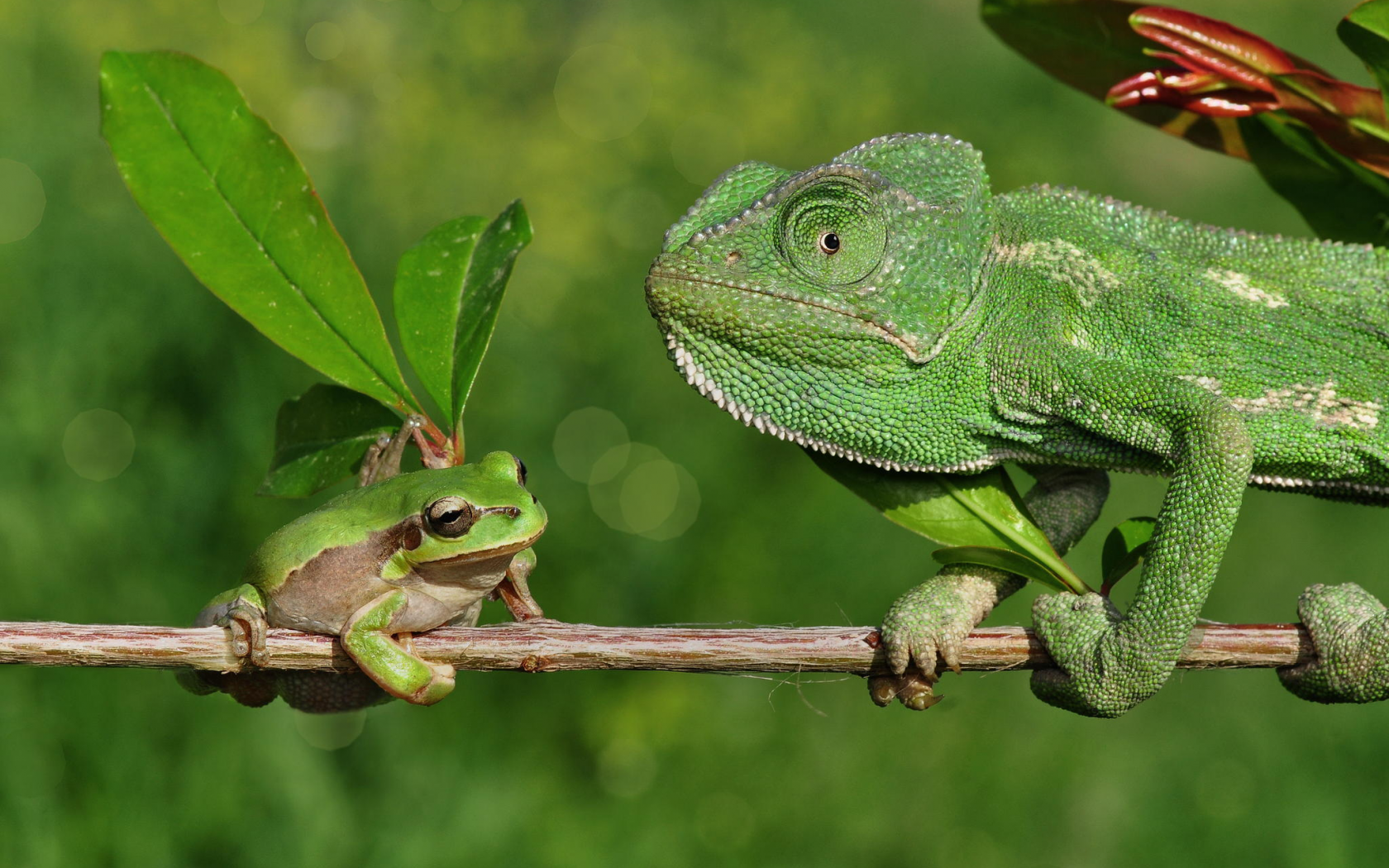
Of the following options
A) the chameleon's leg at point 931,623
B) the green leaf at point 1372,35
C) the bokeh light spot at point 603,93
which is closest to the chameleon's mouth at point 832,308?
the chameleon's leg at point 931,623

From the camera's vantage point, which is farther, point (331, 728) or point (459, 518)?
point (331, 728)

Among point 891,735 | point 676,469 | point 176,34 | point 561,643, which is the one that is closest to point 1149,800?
point 891,735

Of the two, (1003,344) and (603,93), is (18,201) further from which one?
(1003,344)

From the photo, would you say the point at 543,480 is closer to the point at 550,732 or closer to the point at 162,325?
the point at 550,732

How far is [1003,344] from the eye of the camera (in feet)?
4.98

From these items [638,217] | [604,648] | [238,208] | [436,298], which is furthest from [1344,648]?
[638,217]

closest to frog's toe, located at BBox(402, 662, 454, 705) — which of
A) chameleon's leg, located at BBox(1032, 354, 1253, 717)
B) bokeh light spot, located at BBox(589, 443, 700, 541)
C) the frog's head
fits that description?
the frog's head

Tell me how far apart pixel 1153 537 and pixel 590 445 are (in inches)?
106

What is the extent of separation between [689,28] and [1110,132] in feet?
9.09

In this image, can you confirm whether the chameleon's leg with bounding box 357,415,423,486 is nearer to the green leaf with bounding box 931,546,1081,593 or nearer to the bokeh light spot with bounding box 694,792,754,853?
the green leaf with bounding box 931,546,1081,593

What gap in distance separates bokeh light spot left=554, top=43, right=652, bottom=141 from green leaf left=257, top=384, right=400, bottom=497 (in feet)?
13.9

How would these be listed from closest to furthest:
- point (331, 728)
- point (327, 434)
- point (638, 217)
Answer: point (327, 434) < point (331, 728) < point (638, 217)

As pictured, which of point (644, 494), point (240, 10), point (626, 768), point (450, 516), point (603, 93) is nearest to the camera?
point (450, 516)

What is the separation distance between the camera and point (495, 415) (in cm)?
375
